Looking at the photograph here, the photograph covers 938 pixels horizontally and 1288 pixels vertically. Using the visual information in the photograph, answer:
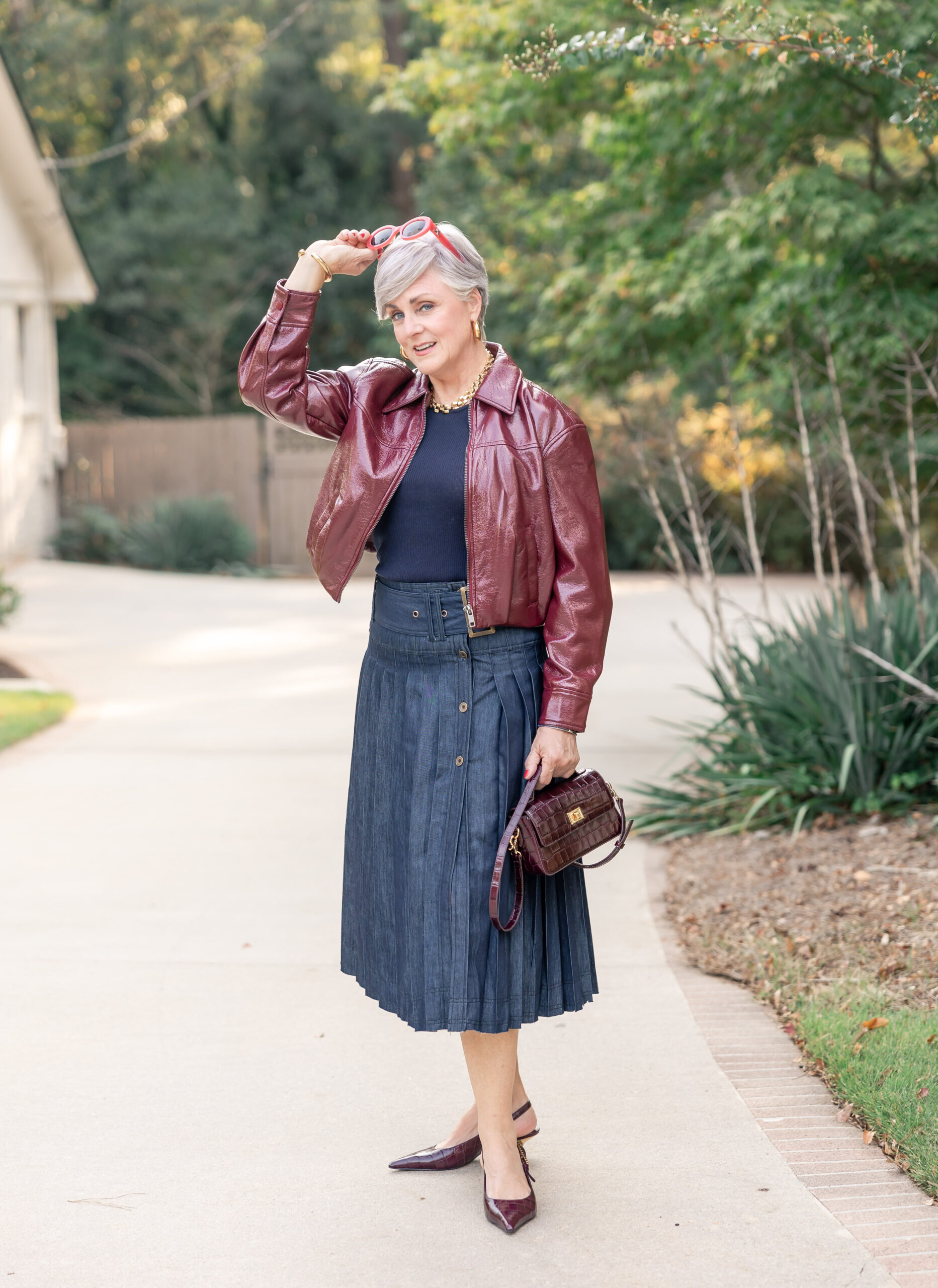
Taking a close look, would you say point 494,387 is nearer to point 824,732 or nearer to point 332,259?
point 332,259

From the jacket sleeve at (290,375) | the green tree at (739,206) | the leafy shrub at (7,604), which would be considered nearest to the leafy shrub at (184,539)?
the leafy shrub at (7,604)

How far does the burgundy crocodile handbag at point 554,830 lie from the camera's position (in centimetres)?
284

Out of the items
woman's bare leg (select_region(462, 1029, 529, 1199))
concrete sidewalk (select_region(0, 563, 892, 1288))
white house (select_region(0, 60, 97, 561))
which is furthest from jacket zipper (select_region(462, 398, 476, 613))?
white house (select_region(0, 60, 97, 561))

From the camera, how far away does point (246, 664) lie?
1020cm

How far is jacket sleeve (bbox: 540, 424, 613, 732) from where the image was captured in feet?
9.59

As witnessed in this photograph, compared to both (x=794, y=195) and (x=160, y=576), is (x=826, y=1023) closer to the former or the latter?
(x=794, y=195)

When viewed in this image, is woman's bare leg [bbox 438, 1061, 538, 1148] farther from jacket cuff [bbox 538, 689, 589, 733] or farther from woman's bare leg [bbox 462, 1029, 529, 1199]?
jacket cuff [bbox 538, 689, 589, 733]

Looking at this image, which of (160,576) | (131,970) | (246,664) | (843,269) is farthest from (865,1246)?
(160,576)

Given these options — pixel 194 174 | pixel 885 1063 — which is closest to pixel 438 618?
pixel 885 1063

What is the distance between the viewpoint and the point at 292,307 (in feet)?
9.85

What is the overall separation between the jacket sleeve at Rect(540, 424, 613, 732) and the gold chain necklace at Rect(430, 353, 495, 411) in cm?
22

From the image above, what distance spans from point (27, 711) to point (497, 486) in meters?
6.00

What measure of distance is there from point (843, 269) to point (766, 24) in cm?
236

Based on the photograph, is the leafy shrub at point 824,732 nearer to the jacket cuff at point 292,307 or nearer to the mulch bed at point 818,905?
the mulch bed at point 818,905
